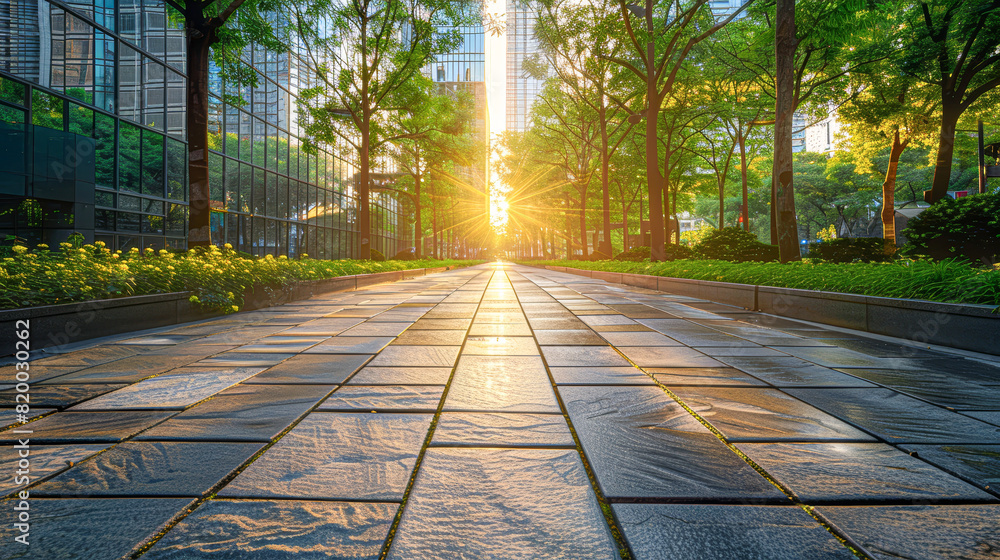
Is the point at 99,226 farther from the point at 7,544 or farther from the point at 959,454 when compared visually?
the point at 959,454

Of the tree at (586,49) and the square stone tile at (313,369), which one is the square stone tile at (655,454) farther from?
the tree at (586,49)

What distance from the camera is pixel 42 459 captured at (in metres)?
2.30

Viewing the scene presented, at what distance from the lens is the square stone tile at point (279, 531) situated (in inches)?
62.1

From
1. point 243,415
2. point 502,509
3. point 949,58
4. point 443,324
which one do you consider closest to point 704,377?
point 502,509

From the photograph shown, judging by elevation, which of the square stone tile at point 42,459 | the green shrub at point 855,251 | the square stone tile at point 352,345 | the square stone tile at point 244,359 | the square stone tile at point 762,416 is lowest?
the square stone tile at point 42,459

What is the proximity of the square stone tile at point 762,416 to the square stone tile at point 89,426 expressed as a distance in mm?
3483

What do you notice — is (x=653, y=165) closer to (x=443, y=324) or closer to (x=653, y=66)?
(x=653, y=66)

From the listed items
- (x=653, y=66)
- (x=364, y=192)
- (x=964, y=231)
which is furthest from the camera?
(x=364, y=192)

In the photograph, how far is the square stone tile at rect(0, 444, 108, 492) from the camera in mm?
2076

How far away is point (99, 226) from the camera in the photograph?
46.4 feet

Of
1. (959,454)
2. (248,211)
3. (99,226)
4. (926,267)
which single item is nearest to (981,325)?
(926,267)

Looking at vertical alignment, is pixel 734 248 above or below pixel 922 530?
above

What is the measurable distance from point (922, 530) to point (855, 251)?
1327 cm

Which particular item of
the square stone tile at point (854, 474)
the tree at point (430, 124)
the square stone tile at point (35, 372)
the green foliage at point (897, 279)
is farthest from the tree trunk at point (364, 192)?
the square stone tile at point (854, 474)
